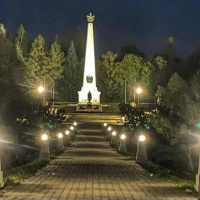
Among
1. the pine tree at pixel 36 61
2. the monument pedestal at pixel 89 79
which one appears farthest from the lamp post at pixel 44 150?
the pine tree at pixel 36 61

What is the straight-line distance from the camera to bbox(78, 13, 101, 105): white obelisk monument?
8219 centimetres

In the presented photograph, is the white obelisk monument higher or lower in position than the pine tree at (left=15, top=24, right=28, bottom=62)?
lower

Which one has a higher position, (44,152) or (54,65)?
(54,65)

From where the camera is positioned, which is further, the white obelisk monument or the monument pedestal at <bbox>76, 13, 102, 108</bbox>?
the white obelisk monument

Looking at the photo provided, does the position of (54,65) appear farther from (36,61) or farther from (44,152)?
(44,152)

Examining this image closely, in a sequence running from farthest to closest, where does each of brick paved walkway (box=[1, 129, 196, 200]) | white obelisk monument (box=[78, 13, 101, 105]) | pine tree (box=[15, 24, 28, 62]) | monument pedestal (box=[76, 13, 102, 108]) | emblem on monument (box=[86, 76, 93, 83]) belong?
pine tree (box=[15, 24, 28, 62]) < emblem on monument (box=[86, 76, 93, 83]) < white obelisk monument (box=[78, 13, 101, 105]) < monument pedestal (box=[76, 13, 102, 108]) < brick paved walkway (box=[1, 129, 196, 200])

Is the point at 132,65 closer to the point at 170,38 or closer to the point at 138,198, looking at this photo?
the point at 170,38

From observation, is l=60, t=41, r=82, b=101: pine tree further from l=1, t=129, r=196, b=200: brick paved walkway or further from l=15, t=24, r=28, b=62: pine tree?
l=1, t=129, r=196, b=200: brick paved walkway

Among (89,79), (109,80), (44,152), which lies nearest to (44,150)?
(44,152)

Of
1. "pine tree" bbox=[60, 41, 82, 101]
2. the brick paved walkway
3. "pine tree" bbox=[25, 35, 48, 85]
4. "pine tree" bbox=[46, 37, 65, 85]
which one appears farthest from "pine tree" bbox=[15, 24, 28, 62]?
the brick paved walkway

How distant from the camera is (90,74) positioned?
276 ft

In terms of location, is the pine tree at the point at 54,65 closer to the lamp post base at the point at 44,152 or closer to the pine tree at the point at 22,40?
the pine tree at the point at 22,40

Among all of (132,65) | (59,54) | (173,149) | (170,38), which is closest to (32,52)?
(59,54)

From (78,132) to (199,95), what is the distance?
63.3 feet
